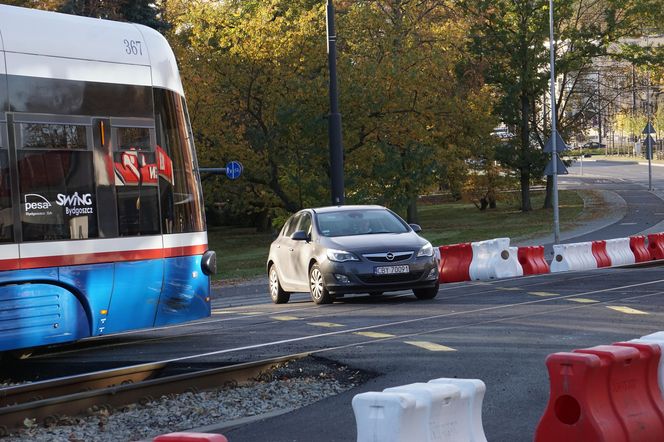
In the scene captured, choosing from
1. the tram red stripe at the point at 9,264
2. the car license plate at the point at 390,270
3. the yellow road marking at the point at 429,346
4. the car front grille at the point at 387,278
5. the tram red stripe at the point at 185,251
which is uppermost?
the tram red stripe at the point at 9,264

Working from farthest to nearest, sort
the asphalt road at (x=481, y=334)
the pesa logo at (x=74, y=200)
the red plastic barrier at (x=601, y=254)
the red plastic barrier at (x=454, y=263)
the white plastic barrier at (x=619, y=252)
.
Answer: the white plastic barrier at (x=619, y=252) < the red plastic barrier at (x=601, y=254) < the red plastic barrier at (x=454, y=263) < the pesa logo at (x=74, y=200) < the asphalt road at (x=481, y=334)

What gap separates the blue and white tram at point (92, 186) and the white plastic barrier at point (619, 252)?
13.7 meters

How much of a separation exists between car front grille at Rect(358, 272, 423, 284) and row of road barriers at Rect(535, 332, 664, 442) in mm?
10238

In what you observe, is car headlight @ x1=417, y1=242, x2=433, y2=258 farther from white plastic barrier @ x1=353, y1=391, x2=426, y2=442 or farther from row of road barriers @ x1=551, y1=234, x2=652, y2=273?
white plastic barrier @ x1=353, y1=391, x2=426, y2=442

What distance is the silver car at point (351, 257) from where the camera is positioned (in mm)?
17703

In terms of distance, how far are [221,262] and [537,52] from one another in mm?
24677

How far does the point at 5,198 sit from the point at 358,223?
852cm

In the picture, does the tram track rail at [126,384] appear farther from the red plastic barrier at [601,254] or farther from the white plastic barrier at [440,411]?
the red plastic barrier at [601,254]

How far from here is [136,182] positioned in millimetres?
12945

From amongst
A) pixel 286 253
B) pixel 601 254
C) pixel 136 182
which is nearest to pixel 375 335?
pixel 136 182

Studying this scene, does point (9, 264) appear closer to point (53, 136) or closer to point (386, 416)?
point (53, 136)

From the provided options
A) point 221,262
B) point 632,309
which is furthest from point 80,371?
point 221,262

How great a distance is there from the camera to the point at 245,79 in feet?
132

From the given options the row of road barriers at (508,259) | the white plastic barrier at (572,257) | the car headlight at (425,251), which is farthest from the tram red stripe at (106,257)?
the white plastic barrier at (572,257)
